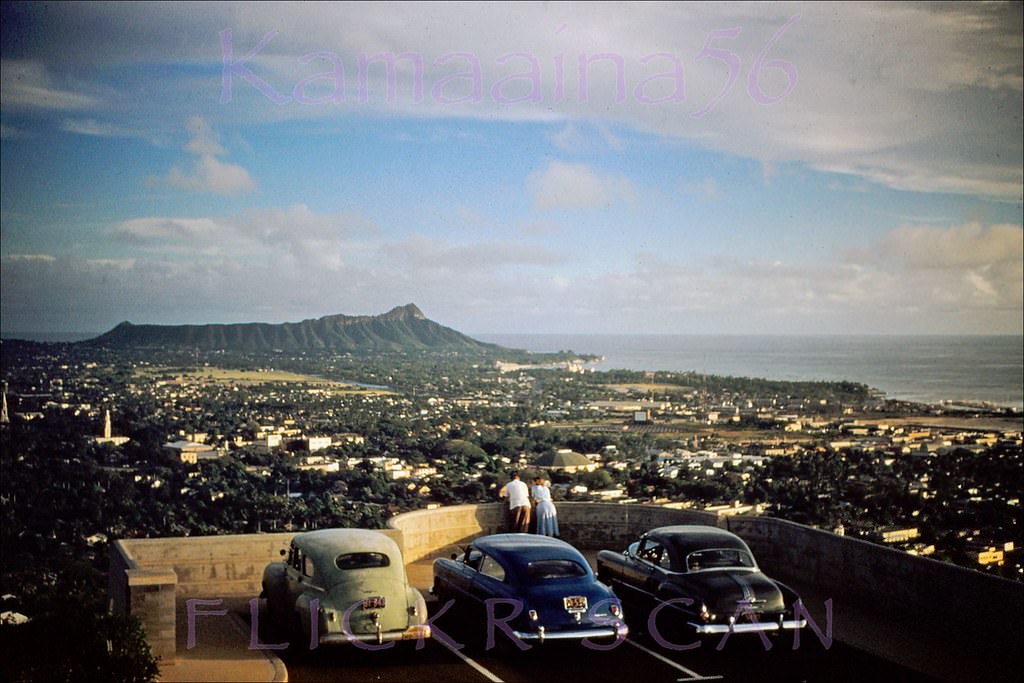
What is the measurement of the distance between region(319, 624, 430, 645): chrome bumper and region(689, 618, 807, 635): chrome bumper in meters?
3.50

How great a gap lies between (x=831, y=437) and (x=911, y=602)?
25.3 meters

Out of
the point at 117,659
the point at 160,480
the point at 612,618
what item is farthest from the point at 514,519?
the point at 160,480

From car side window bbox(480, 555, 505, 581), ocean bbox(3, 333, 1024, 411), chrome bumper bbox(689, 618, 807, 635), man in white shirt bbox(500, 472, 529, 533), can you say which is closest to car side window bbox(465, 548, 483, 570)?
car side window bbox(480, 555, 505, 581)

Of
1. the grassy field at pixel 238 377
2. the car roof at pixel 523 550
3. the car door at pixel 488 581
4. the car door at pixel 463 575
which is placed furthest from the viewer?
the grassy field at pixel 238 377

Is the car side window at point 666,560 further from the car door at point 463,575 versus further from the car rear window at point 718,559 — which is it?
the car door at point 463,575

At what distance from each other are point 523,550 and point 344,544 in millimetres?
2336

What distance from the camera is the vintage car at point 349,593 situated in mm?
12359

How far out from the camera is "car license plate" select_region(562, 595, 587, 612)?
12.7 metres

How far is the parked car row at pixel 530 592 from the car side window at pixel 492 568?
0.01m

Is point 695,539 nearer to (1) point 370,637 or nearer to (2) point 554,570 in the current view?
(2) point 554,570

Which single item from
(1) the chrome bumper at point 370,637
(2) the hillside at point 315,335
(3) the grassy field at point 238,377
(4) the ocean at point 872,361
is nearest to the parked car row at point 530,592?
(1) the chrome bumper at point 370,637

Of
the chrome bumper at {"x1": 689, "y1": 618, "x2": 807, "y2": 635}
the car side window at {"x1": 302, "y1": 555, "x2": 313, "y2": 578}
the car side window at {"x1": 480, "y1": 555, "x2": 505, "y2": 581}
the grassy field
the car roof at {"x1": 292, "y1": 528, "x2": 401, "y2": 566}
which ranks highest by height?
the grassy field

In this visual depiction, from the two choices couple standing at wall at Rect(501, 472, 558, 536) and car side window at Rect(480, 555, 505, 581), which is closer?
car side window at Rect(480, 555, 505, 581)

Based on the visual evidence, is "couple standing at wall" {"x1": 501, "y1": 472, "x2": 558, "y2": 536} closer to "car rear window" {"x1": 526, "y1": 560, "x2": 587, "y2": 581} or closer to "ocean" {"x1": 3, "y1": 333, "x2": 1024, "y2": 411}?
"car rear window" {"x1": 526, "y1": 560, "x2": 587, "y2": 581}
